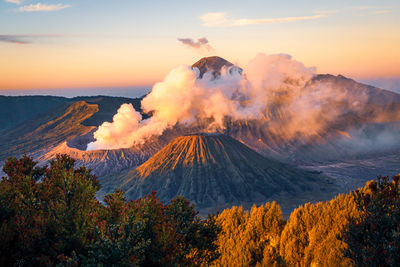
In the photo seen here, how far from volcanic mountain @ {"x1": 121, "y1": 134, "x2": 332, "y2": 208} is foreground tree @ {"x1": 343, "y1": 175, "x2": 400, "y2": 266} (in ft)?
192

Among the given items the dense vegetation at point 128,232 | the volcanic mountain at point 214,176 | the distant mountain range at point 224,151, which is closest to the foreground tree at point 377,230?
the dense vegetation at point 128,232

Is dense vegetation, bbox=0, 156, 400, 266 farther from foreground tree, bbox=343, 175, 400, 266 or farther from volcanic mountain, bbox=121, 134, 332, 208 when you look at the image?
volcanic mountain, bbox=121, 134, 332, 208

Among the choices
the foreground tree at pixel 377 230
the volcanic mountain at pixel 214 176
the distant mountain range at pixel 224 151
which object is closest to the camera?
the foreground tree at pixel 377 230

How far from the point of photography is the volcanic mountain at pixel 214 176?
3108 inches

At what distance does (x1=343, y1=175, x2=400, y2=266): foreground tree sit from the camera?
14.4m

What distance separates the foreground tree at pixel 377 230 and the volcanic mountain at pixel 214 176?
58663 mm

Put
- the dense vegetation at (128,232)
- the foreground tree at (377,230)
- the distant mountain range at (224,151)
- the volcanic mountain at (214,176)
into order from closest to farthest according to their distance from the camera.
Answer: the dense vegetation at (128,232)
the foreground tree at (377,230)
the volcanic mountain at (214,176)
the distant mountain range at (224,151)

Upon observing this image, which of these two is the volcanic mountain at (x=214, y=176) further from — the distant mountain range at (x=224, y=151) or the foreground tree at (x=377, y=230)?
the foreground tree at (x=377, y=230)

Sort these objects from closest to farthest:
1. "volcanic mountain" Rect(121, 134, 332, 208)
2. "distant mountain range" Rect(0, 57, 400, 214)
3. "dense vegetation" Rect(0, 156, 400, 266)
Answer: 1. "dense vegetation" Rect(0, 156, 400, 266)
2. "volcanic mountain" Rect(121, 134, 332, 208)
3. "distant mountain range" Rect(0, 57, 400, 214)

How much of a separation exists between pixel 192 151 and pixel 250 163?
15924 millimetres

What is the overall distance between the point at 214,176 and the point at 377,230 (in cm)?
6803

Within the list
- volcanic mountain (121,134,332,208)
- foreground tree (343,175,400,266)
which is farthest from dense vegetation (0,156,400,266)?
volcanic mountain (121,134,332,208)

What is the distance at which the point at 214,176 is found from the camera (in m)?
83.3

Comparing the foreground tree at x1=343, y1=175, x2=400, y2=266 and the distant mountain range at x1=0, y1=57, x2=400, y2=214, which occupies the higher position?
the foreground tree at x1=343, y1=175, x2=400, y2=266
